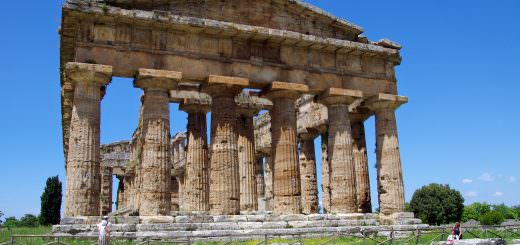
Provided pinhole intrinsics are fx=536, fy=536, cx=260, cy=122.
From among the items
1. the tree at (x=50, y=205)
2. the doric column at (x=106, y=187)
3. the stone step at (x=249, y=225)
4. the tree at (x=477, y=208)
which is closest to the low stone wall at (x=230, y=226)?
the stone step at (x=249, y=225)

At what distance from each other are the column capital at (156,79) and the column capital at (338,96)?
707 cm

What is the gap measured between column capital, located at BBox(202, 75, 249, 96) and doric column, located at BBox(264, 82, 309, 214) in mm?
1461

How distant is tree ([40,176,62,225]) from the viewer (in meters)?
48.1

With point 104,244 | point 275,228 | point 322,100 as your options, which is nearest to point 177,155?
point 322,100

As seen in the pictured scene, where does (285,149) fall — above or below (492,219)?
above

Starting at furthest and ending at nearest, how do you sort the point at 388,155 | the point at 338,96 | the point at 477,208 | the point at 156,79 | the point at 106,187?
the point at 477,208
the point at 106,187
the point at 388,155
the point at 338,96
the point at 156,79

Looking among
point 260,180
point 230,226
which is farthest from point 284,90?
point 260,180

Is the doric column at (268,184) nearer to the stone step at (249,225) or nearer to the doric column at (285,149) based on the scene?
the doric column at (285,149)

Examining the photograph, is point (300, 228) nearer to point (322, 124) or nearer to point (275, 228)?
point (275, 228)

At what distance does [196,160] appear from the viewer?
25.2m

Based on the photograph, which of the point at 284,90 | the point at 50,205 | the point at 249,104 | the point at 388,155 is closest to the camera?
the point at 284,90

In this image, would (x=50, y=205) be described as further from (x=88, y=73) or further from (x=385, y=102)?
(x=385, y=102)

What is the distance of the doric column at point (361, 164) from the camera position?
91.0ft

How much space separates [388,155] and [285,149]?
5409mm
